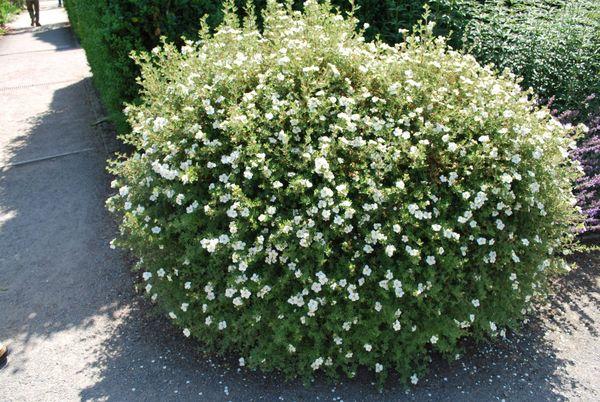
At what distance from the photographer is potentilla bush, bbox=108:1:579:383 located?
9.61ft

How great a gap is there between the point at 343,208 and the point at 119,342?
6.08ft

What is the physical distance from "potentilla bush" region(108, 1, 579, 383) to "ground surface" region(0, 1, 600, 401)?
0.19 meters

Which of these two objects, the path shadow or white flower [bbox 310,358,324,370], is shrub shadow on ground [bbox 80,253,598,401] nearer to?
white flower [bbox 310,358,324,370]

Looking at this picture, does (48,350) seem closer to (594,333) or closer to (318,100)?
(318,100)

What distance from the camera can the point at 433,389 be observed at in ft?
10.5

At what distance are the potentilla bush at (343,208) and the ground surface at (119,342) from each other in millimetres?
186

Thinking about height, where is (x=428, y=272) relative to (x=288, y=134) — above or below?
below

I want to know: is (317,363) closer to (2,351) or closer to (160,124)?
(160,124)

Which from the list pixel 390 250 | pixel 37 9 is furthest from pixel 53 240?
pixel 37 9

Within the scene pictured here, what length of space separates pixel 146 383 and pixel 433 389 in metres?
1.73

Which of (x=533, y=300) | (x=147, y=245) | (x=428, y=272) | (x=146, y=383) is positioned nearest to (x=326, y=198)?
(x=428, y=272)

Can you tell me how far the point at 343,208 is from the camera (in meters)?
2.92

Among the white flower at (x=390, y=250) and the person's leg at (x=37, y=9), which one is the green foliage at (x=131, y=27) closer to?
the white flower at (x=390, y=250)

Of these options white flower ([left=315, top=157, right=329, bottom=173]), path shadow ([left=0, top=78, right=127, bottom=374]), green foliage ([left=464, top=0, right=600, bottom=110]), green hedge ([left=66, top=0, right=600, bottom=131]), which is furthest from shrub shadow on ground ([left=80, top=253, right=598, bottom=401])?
green hedge ([left=66, top=0, right=600, bottom=131])
